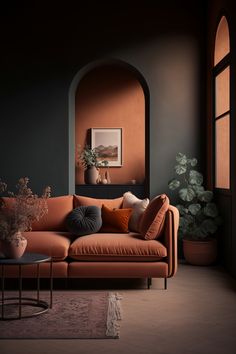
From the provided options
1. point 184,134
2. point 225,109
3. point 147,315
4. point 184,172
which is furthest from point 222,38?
point 147,315

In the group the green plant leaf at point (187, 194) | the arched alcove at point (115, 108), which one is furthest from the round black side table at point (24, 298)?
the arched alcove at point (115, 108)

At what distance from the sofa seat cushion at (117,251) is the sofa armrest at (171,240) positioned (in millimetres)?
63

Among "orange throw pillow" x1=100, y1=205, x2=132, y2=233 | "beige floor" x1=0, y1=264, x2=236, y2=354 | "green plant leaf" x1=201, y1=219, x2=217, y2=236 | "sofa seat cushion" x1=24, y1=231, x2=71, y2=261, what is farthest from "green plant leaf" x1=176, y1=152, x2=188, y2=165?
"sofa seat cushion" x1=24, y1=231, x2=71, y2=261

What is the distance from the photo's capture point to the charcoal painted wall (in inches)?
262

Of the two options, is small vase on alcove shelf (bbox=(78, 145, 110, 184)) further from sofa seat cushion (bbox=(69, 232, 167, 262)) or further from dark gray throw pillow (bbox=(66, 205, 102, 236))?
sofa seat cushion (bbox=(69, 232, 167, 262))

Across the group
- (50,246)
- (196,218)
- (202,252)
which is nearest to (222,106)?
(196,218)

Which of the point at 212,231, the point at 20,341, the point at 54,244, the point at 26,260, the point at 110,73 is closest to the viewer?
the point at 20,341

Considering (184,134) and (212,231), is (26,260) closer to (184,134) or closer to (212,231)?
(212,231)

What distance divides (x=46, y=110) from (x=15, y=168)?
2.94 ft

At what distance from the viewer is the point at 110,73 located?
31.0ft

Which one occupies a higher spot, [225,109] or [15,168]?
[225,109]

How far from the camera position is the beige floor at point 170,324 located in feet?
10.3

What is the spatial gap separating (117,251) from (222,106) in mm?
2630

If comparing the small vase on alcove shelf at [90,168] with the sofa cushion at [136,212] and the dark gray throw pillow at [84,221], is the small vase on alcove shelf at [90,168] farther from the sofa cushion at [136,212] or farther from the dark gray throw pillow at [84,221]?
the dark gray throw pillow at [84,221]
